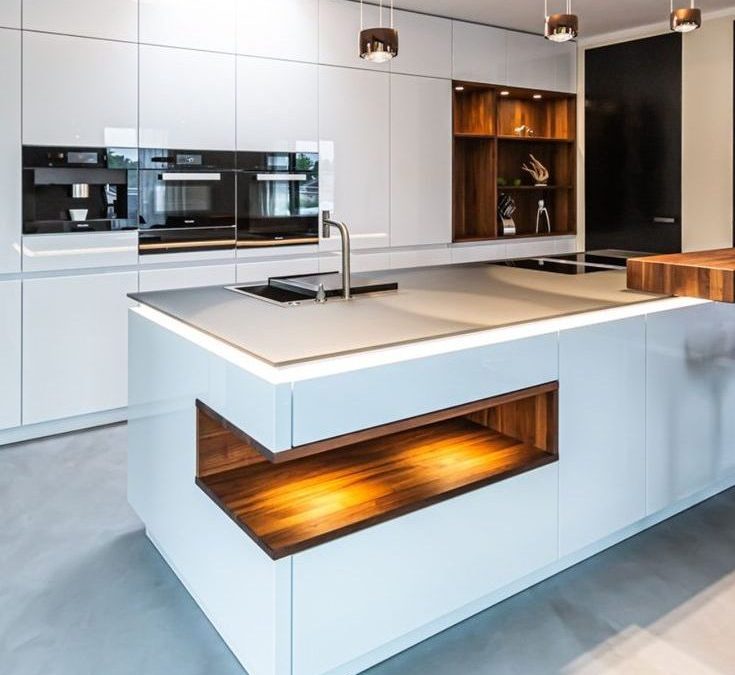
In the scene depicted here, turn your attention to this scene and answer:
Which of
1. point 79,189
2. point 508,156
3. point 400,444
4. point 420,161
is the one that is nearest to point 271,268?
point 79,189

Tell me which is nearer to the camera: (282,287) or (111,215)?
(282,287)

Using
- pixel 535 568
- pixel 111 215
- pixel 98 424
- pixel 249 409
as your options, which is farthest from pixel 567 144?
pixel 249 409

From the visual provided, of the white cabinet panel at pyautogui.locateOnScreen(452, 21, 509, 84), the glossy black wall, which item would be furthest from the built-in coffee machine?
the glossy black wall

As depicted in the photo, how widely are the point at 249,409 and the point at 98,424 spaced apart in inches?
105

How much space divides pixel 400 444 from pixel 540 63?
176 inches

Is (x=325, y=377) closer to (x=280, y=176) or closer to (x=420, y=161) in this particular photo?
(x=280, y=176)

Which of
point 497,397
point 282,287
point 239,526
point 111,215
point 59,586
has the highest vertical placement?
point 111,215

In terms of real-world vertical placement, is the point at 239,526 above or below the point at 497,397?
below

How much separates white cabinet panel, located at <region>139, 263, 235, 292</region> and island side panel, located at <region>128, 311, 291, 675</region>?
5.10 ft

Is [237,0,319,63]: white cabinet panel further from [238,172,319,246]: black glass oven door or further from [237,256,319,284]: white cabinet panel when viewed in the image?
[237,256,319,284]: white cabinet panel

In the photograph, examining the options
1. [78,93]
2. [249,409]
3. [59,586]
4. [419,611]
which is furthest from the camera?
[78,93]

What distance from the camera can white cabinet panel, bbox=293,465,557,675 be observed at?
1.63 metres

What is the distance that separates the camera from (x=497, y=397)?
6.37 ft

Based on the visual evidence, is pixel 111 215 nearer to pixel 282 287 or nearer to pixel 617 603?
pixel 282 287
